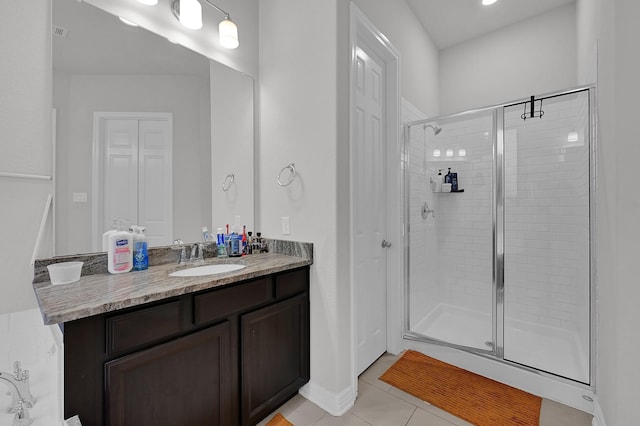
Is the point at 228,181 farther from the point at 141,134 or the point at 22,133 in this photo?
the point at 22,133

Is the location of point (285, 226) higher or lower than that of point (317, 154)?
lower

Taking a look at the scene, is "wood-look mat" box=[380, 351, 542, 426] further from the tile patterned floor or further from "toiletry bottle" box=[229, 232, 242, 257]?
"toiletry bottle" box=[229, 232, 242, 257]

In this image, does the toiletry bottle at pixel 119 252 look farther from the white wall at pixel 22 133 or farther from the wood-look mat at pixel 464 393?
the wood-look mat at pixel 464 393

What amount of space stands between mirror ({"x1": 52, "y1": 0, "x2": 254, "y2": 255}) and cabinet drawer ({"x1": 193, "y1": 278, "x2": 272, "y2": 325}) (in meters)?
0.62

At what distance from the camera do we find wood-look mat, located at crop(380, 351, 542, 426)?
1.70 metres

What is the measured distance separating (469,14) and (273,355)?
3544mm

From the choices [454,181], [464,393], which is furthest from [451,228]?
[464,393]

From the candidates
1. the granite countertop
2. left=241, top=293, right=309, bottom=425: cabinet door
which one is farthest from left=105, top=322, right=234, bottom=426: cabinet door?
the granite countertop

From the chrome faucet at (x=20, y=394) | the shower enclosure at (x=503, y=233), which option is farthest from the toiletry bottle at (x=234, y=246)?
the shower enclosure at (x=503, y=233)

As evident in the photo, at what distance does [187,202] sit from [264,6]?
5.11 feet

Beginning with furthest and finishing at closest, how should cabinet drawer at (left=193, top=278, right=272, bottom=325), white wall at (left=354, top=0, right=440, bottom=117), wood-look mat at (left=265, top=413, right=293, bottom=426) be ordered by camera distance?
white wall at (left=354, top=0, right=440, bottom=117) → wood-look mat at (left=265, top=413, right=293, bottom=426) → cabinet drawer at (left=193, top=278, right=272, bottom=325)

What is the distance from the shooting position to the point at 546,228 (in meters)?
2.81

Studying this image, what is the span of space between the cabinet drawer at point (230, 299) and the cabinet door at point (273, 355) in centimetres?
7

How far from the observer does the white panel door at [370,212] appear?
2.16m
